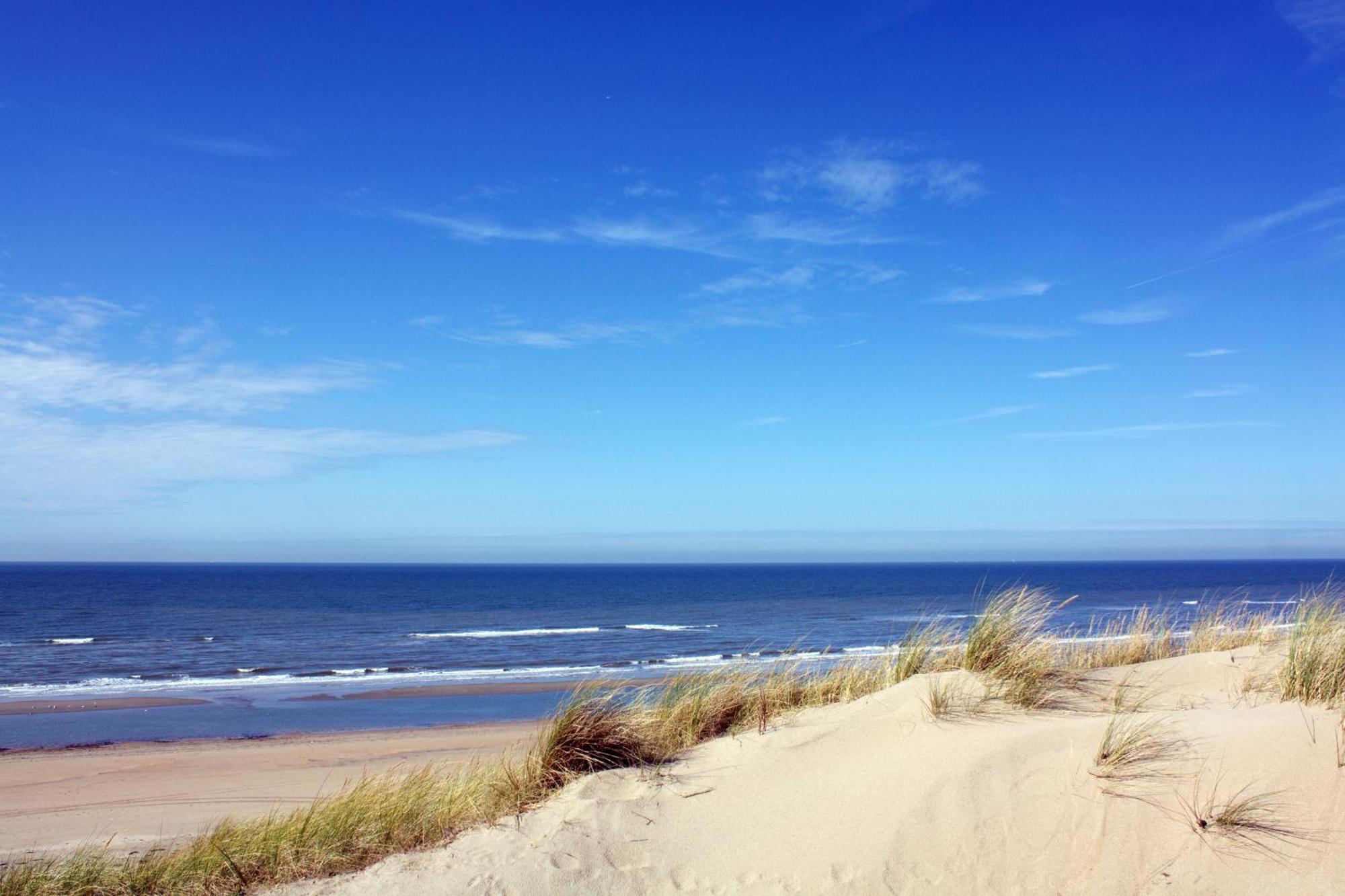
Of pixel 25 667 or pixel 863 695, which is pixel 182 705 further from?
pixel 863 695

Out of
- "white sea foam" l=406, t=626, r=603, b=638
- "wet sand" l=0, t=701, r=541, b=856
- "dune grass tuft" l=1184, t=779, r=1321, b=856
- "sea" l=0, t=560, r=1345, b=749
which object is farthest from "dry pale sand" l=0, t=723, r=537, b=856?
"white sea foam" l=406, t=626, r=603, b=638

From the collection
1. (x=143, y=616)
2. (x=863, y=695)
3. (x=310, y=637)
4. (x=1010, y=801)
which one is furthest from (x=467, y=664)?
(x=143, y=616)

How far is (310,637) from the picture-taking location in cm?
3934

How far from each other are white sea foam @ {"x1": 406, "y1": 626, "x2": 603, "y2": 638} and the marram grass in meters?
31.9

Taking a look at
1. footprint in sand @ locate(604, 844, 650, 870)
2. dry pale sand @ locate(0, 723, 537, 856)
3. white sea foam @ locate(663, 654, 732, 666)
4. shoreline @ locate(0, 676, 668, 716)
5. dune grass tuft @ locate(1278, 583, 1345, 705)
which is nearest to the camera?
footprint in sand @ locate(604, 844, 650, 870)

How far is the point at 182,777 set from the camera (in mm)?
13875

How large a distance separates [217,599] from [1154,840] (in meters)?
74.2

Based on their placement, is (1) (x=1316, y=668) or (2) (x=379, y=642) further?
(2) (x=379, y=642)

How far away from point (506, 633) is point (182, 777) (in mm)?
27548

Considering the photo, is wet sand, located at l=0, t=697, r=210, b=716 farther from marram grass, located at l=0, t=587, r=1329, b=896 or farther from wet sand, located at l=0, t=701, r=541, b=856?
marram grass, located at l=0, t=587, r=1329, b=896

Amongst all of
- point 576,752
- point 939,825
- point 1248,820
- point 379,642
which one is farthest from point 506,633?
point 1248,820

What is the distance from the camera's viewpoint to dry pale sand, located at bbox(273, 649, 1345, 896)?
4.66m

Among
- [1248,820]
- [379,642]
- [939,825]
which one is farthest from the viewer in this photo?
[379,642]

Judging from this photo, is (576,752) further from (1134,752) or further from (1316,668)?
(1316,668)
